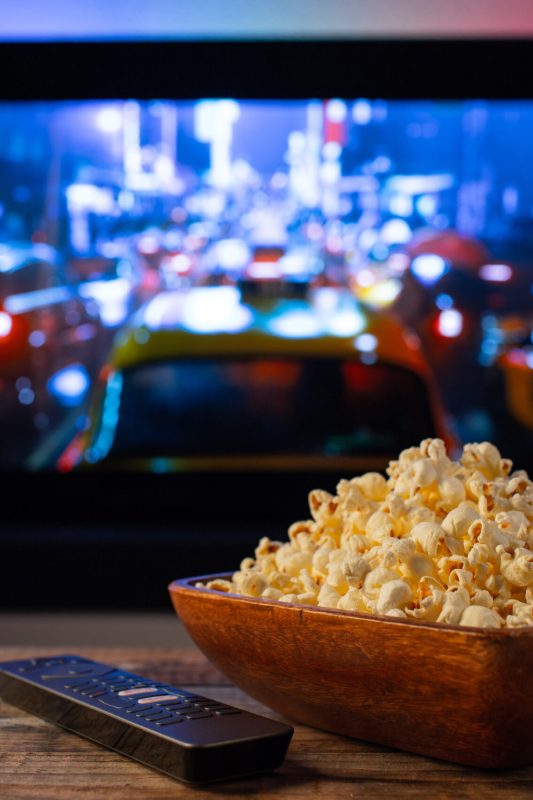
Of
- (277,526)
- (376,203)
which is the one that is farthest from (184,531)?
(376,203)

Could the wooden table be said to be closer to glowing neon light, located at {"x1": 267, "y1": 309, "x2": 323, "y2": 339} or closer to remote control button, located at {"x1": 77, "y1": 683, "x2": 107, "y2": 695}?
remote control button, located at {"x1": 77, "y1": 683, "x2": 107, "y2": 695}

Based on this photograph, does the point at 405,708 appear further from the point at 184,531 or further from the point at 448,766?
the point at 184,531

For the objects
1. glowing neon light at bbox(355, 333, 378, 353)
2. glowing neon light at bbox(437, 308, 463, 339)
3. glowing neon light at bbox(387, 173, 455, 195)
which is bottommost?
glowing neon light at bbox(355, 333, 378, 353)

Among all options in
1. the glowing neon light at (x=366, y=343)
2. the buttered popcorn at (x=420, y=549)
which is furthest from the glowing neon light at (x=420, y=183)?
the buttered popcorn at (x=420, y=549)

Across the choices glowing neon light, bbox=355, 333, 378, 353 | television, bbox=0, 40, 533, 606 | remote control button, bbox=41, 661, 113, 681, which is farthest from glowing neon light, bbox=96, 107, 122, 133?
remote control button, bbox=41, 661, 113, 681

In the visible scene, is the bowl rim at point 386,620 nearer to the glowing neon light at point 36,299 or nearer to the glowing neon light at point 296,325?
the glowing neon light at point 296,325

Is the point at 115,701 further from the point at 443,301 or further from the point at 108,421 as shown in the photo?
the point at 443,301
